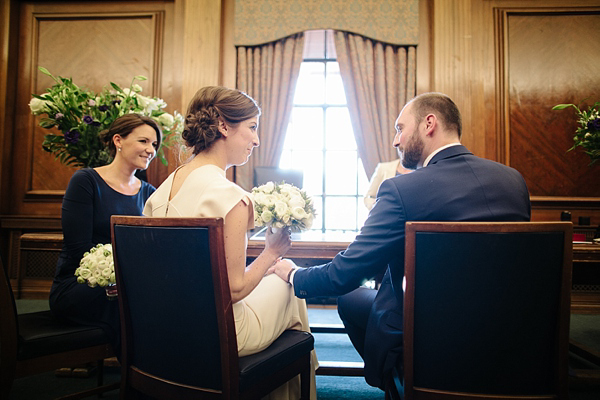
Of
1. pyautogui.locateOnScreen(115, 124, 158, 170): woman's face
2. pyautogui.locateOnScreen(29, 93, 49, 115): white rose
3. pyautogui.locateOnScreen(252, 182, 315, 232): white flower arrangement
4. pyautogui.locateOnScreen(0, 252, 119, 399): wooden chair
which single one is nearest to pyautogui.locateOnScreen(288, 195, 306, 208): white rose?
pyautogui.locateOnScreen(252, 182, 315, 232): white flower arrangement

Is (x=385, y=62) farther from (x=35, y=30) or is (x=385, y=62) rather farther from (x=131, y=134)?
(x=35, y=30)

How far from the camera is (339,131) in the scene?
4.89 metres

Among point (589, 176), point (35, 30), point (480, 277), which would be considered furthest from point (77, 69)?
point (589, 176)

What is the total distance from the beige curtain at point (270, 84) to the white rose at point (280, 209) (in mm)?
3236

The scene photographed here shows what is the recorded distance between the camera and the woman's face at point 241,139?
148cm

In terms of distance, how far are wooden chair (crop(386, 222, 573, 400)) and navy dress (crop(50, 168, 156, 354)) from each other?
1294 mm

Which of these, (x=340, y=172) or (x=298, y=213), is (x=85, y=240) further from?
(x=340, y=172)

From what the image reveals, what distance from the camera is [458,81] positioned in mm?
4336

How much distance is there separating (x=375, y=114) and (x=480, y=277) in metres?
3.69

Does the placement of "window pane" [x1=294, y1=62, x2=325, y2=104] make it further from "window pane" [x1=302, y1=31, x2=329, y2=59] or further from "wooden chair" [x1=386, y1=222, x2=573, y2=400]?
"wooden chair" [x1=386, y1=222, x2=573, y2=400]

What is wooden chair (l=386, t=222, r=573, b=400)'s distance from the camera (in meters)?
1.01

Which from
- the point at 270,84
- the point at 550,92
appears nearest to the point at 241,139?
the point at 270,84

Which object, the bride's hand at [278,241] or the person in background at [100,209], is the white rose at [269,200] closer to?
the bride's hand at [278,241]

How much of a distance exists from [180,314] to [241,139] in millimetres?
690
